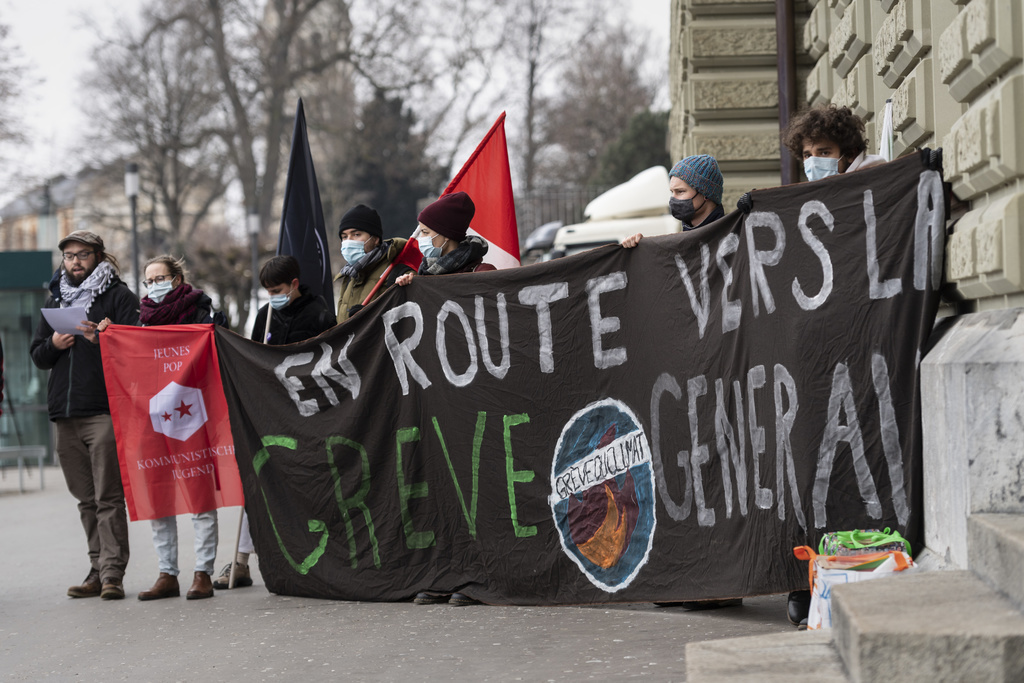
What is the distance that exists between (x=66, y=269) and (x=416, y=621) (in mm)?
3204

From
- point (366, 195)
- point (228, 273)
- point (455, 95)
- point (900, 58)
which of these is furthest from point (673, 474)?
point (366, 195)

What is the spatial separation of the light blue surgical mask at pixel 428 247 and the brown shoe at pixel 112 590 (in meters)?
2.66

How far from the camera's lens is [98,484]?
6.91 metres

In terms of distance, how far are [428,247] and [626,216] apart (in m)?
9.48

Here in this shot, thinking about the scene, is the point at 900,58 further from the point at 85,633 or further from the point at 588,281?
the point at 85,633

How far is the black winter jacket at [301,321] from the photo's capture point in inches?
266

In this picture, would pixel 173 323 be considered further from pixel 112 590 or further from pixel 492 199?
pixel 492 199

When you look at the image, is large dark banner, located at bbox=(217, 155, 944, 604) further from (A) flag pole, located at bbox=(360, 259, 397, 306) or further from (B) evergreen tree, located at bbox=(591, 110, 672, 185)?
(B) evergreen tree, located at bbox=(591, 110, 672, 185)

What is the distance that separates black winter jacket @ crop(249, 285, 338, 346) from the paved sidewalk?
146 cm

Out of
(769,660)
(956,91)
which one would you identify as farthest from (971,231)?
(769,660)

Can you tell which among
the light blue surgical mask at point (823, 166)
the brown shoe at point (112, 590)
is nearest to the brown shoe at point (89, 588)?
the brown shoe at point (112, 590)

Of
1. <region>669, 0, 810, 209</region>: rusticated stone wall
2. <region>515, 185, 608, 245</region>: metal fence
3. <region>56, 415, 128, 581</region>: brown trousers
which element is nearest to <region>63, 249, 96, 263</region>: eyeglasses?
<region>56, 415, 128, 581</region>: brown trousers

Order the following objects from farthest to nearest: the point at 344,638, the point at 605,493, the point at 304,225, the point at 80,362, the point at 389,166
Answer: the point at 389,166 → the point at 304,225 → the point at 80,362 → the point at 605,493 → the point at 344,638

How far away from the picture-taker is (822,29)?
8172mm
